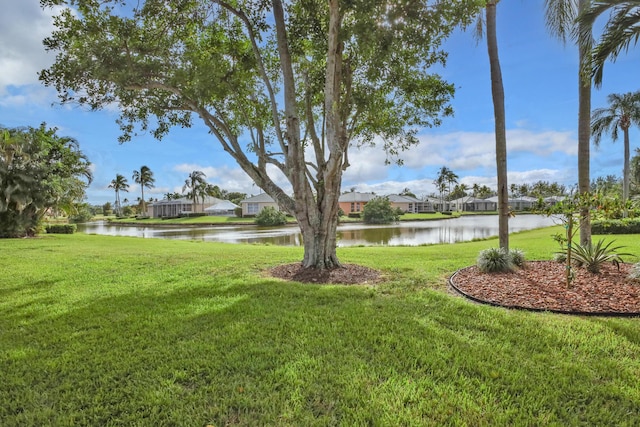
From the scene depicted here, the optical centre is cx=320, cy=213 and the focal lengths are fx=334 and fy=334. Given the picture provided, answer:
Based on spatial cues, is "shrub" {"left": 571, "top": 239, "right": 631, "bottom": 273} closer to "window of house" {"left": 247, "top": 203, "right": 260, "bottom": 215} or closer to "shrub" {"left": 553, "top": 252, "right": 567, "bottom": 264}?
"shrub" {"left": 553, "top": 252, "right": 567, "bottom": 264}

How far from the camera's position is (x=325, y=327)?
373cm

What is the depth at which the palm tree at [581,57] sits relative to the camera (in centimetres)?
666

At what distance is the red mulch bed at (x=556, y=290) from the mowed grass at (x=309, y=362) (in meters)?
0.43

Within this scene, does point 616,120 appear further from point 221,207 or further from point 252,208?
point 221,207

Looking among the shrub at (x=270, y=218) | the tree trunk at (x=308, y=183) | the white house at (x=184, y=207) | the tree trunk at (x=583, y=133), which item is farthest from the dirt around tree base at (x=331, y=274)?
the white house at (x=184, y=207)

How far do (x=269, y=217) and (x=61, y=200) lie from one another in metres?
21.7

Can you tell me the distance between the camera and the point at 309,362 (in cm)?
290

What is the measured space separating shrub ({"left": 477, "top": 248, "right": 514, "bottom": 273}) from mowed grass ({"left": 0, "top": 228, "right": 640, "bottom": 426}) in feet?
6.40

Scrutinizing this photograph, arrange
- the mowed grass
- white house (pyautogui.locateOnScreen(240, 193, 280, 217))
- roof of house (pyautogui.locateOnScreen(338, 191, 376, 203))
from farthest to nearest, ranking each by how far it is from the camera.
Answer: roof of house (pyautogui.locateOnScreen(338, 191, 376, 203))
white house (pyautogui.locateOnScreen(240, 193, 280, 217))
the mowed grass

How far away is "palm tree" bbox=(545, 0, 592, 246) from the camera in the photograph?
6.66 meters

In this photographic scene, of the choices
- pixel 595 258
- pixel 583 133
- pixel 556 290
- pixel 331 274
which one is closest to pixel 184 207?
pixel 331 274

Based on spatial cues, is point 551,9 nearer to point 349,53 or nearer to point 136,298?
point 349,53

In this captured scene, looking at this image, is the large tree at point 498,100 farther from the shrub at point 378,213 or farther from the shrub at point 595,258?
the shrub at point 378,213

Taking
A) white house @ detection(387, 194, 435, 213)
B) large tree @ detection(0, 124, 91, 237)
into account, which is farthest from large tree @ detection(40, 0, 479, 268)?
white house @ detection(387, 194, 435, 213)
